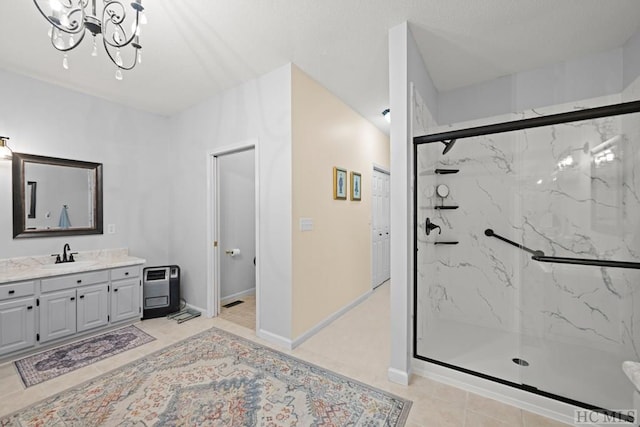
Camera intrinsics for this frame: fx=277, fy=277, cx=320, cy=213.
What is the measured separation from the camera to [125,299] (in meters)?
3.17

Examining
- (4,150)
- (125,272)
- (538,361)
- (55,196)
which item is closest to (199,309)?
(125,272)

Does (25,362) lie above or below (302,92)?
below

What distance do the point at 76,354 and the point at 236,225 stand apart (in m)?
2.29

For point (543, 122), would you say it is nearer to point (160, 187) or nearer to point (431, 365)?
point (431, 365)

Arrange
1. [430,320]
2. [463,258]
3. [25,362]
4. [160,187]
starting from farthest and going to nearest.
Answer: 1. [160,187]
2. [463,258]
3. [430,320]
4. [25,362]

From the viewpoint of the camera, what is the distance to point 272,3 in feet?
6.27

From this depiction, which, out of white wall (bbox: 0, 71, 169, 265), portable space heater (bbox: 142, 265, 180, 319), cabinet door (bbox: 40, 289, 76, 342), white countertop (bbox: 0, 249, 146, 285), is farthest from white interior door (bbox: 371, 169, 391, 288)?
cabinet door (bbox: 40, 289, 76, 342)

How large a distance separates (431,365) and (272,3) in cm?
292

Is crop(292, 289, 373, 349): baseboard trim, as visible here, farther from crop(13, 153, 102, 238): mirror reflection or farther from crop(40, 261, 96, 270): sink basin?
crop(13, 153, 102, 238): mirror reflection

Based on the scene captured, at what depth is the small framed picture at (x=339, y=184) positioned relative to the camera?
3339 mm

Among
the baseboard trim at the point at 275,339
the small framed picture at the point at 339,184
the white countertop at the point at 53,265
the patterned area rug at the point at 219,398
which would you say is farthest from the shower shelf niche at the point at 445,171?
the white countertop at the point at 53,265

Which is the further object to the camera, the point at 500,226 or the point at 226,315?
the point at 226,315

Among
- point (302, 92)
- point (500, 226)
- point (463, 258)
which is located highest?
point (302, 92)

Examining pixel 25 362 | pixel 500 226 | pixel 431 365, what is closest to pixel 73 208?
pixel 25 362
